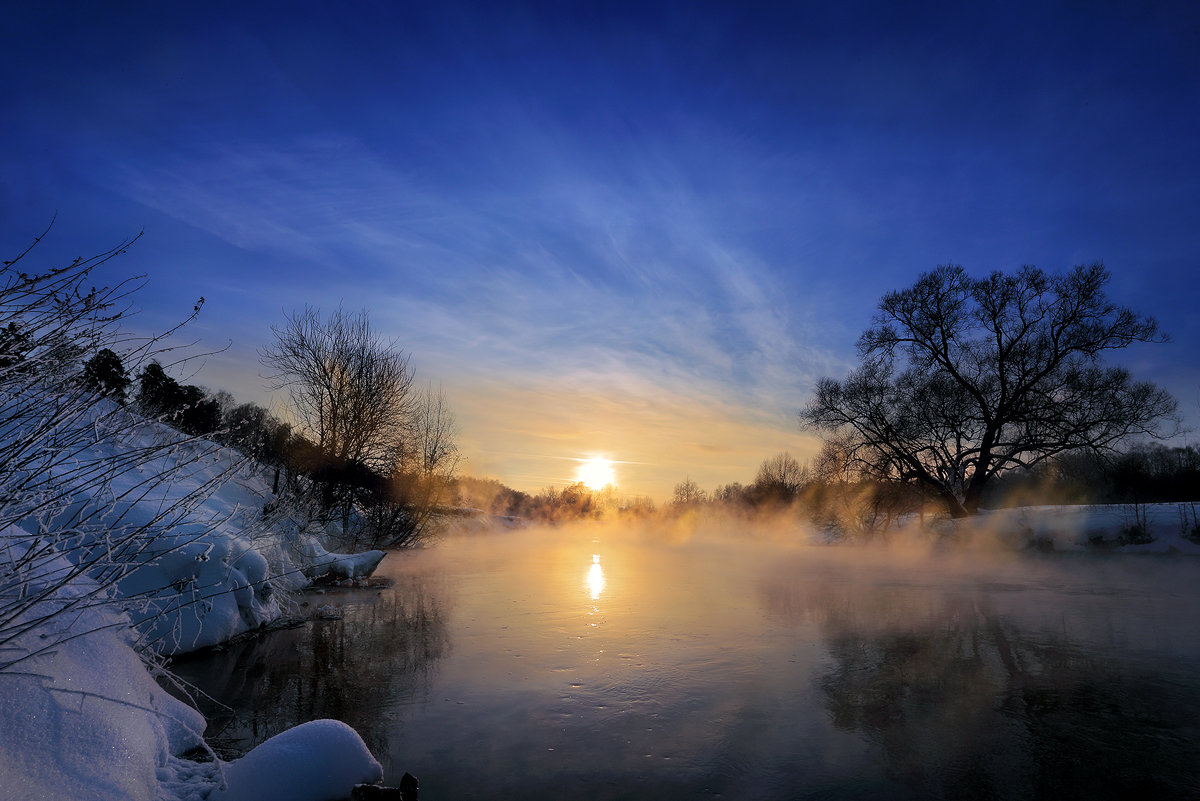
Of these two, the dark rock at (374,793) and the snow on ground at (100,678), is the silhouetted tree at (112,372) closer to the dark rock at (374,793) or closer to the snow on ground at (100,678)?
the snow on ground at (100,678)

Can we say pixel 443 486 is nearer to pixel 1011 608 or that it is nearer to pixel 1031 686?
pixel 1011 608

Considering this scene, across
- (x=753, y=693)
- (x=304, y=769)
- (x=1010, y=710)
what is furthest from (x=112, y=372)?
(x=1010, y=710)

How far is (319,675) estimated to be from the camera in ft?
26.3

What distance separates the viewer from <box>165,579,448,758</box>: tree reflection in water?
6.26 metres

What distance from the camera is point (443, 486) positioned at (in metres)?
27.6

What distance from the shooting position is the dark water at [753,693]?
506 centimetres

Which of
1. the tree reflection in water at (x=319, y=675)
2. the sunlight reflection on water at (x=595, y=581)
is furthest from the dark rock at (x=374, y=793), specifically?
the sunlight reflection on water at (x=595, y=581)

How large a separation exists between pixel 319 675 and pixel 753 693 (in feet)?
17.4

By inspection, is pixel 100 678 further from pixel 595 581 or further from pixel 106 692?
pixel 595 581

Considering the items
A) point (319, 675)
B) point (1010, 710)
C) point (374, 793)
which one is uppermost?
point (1010, 710)

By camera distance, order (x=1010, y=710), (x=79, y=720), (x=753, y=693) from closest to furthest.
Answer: (x=79, y=720)
(x=1010, y=710)
(x=753, y=693)

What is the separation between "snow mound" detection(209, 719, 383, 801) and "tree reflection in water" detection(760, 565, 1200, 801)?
4.03 meters

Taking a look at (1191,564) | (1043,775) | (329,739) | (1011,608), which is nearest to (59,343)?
(329,739)

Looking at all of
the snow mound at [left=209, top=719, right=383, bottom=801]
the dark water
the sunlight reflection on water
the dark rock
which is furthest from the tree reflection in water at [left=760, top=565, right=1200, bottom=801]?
the sunlight reflection on water
